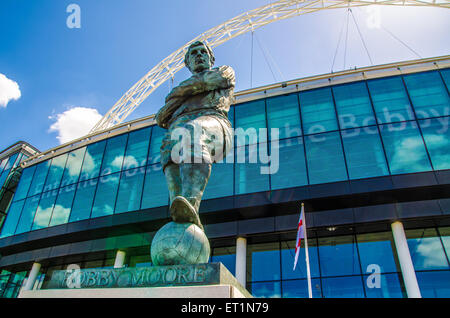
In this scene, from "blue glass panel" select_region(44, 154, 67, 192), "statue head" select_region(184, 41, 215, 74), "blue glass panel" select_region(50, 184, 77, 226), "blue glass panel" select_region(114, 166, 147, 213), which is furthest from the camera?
"blue glass panel" select_region(44, 154, 67, 192)

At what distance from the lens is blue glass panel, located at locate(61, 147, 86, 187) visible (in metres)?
22.0

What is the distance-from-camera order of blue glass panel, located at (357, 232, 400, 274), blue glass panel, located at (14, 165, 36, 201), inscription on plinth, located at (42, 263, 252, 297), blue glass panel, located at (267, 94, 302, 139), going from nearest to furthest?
inscription on plinth, located at (42, 263, 252, 297) < blue glass panel, located at (357, 232, 400, 274) < blue glass panel, located at (267, 94, 302, 139) < blue glass panel, located at (14, 165, 36, 201)

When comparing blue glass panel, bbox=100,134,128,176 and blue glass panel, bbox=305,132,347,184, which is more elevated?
blue glass panel, bbox=100,134,128,176

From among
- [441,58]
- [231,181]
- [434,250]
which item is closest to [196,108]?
[231,181]

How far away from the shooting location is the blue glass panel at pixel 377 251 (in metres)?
14.3

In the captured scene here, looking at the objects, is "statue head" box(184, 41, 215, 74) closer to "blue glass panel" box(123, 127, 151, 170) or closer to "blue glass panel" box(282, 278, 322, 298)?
"blue glass panel" box(282, 278, 322, 298)

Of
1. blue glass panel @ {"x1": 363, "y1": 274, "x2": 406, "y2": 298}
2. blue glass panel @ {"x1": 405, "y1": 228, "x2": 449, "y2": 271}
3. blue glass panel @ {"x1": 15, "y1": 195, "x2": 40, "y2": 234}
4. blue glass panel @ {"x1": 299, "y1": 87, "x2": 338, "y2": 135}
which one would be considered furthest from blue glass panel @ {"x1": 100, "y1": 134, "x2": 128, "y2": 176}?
blue glass panel @ {"x1": 405, "y1": 228, "x2": 449, "y2": 271}

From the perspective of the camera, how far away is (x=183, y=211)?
2.79 m

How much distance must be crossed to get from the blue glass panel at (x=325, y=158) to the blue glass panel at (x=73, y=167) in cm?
1541

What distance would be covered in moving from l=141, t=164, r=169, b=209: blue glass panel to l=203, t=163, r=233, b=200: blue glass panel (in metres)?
2.56

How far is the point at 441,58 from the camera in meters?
17.1

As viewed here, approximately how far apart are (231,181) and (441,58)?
1296 centimetres

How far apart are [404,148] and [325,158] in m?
3.67
